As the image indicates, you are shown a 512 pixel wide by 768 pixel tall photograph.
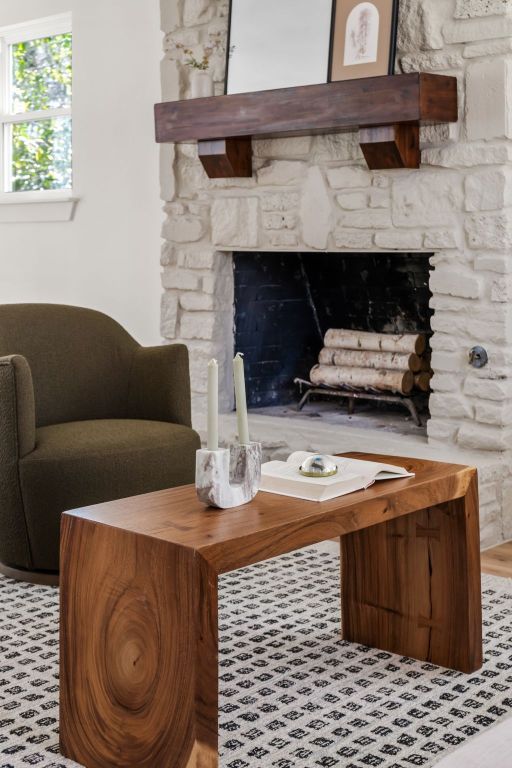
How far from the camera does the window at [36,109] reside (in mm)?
5352

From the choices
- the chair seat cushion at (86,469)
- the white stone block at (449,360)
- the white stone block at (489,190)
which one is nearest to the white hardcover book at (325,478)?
the chair seat cushion at (86,469)

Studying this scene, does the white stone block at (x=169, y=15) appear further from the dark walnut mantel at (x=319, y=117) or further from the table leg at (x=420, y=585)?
the table leg at (x=420, y=585)

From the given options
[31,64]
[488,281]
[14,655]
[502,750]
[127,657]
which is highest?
[31,64]

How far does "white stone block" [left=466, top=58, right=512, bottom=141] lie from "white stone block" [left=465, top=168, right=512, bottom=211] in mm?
126

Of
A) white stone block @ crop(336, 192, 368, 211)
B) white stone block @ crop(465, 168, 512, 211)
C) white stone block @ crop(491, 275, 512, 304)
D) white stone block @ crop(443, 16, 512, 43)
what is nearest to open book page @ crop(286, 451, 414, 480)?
white stone block @ crop(491, 275, 512, 304)

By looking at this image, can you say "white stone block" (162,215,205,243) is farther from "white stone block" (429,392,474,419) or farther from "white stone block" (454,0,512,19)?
"white stone block" (454,0,512,19)

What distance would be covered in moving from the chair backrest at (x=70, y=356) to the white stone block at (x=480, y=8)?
1636mm

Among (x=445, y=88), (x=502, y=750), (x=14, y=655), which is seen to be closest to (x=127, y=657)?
(x=14, y=655)

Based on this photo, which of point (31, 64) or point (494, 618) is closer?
point (494, 618)

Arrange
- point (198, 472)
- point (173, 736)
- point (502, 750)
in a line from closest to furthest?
point (502, 750), point (173, 736), point (198, 472)

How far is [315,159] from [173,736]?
2671mm

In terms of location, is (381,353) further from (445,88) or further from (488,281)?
(445,88)

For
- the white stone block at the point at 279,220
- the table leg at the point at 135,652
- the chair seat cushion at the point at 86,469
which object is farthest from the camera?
the white stone block at the point at 279,220

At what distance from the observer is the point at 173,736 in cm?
188
